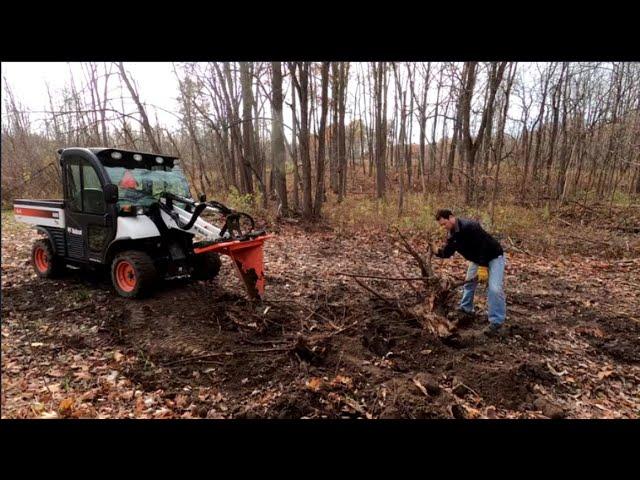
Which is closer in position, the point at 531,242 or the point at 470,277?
the point at 470,277

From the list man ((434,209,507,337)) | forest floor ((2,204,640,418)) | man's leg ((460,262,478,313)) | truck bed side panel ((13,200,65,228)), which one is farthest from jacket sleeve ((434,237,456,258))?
truck bed side panel ((13,200,65,228))

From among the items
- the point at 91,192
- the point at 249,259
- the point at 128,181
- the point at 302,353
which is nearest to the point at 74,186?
the point at 91,192

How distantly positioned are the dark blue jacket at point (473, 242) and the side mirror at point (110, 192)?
5.07 m

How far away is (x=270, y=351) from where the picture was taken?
4.50 metres

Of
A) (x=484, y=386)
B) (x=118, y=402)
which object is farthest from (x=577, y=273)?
(x=118, y=402)

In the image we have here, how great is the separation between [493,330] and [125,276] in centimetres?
569

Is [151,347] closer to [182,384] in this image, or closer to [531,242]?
[182,384]

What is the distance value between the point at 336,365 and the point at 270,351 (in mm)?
813

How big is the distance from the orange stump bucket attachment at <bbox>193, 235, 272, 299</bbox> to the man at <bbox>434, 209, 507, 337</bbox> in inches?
106

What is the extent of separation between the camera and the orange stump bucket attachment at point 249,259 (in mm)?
5387

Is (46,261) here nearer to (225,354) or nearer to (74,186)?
(74,186)

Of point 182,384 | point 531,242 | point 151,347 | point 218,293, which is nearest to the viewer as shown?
point 182,384

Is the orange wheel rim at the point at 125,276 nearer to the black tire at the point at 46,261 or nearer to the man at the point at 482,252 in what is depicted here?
the black tire at the point at 46,261

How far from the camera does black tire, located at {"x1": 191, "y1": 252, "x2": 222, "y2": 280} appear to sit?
6.83 metres
